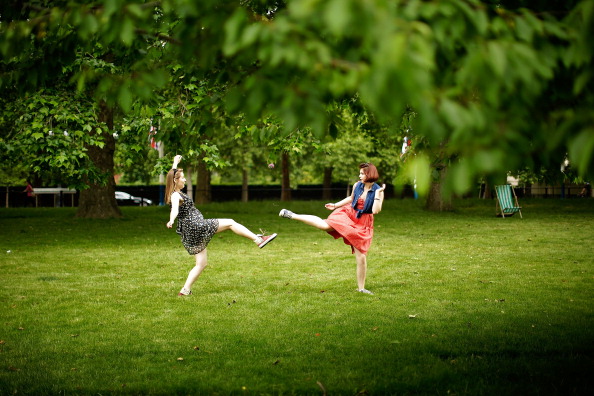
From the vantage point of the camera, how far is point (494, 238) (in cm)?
1658

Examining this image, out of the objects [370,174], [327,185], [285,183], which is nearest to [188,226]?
[370,174]

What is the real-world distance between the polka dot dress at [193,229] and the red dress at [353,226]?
6.15ft

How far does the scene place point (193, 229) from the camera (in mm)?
9039

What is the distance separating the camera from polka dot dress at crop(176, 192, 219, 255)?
905 centimetres

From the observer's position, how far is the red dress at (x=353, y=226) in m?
8.78

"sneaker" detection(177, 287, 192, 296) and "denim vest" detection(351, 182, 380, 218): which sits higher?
"denim vest" detection(351, 182, 380, 218)

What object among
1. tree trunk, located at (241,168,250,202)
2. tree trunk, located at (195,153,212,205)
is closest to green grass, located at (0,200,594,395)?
tree trunk, located at (195,153,212,205)

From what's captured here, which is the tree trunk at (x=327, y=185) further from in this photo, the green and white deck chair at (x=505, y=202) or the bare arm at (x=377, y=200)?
the bare arm at (x=377, y=200)

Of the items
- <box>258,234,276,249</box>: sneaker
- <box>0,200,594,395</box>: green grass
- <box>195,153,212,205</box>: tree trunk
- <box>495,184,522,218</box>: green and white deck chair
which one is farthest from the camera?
<box>195,153,212,205</box>: tree trunk

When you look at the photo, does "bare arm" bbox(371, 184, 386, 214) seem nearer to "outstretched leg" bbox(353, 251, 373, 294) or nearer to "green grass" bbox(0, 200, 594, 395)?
"outstretched leg" bbox(353, 251, 373, 294)

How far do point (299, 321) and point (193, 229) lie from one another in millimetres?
2481

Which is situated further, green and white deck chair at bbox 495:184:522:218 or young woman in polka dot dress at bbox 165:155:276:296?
green and white deck chair at bbox 495:184:522:218

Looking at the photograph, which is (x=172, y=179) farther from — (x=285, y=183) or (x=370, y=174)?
(x=285, y=183)

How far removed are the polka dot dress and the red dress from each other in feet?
6.15
